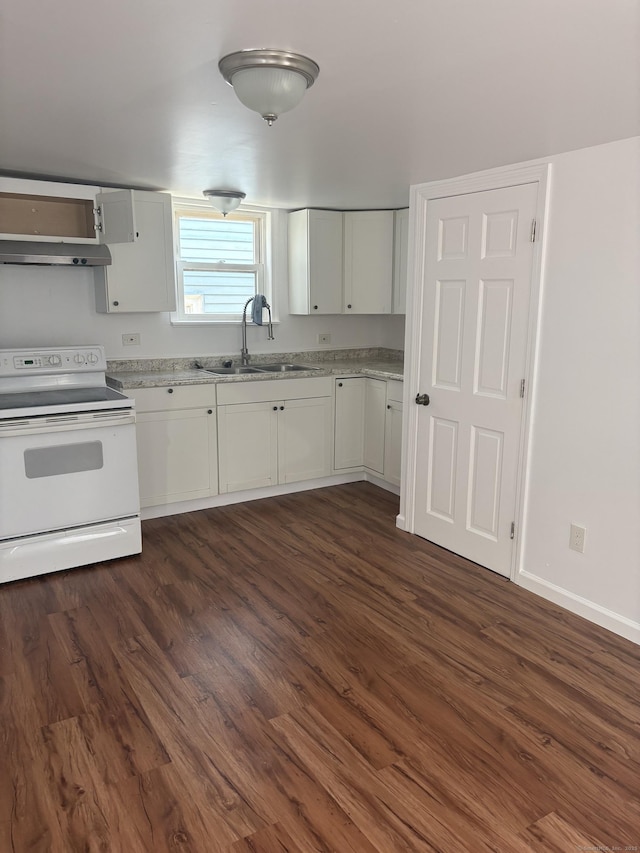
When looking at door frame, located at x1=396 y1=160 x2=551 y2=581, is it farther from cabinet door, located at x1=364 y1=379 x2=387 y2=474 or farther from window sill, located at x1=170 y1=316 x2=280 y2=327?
window sill, located at x1=170 y1=316 x2=280 y2=327

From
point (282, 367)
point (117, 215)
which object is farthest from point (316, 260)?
point (117, 215)

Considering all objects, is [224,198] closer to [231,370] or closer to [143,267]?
[143,267]

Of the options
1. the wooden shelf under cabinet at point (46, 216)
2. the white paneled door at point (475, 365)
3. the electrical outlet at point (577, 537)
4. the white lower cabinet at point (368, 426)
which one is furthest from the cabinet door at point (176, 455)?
the electrical outlet at point (577, 537)

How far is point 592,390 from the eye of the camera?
2.78 metres

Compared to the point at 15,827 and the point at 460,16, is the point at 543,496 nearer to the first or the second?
the point at 460,16

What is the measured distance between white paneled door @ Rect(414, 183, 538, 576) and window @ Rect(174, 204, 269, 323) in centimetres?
180

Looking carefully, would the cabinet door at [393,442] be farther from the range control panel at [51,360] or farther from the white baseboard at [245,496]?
the range control panel at [51,360]

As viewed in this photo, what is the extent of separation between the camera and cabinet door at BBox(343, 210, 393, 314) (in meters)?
4.79

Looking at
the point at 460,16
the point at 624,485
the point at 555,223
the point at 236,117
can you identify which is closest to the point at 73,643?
the point at 236,117

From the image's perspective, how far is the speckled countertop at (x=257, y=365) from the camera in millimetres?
4078

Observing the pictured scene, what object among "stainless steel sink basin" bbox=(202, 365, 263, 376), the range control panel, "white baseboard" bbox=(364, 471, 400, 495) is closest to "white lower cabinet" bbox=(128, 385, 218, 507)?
the range control panel

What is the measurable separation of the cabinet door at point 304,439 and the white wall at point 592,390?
190 centimetres

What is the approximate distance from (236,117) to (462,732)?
2.37 meters

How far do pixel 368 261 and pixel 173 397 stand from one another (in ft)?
6.26
